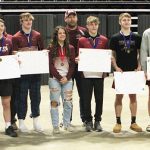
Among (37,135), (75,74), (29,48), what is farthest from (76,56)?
(37,135)

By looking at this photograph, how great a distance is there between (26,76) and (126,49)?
1.24m

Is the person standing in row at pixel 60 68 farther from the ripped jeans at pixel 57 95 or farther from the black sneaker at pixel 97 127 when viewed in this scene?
the black sneaker at pixel 97 127

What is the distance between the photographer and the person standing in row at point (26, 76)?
4977 mm

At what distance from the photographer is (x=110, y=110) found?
655 centimetres

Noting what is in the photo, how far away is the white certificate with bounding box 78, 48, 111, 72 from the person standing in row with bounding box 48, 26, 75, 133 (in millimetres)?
113

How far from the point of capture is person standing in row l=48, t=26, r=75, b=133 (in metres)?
4.96

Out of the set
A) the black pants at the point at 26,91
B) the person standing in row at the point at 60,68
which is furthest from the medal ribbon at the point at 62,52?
the black pants at the point at 26,91

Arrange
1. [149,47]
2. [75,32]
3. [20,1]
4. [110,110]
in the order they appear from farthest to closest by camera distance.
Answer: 1. [20,1]
2. [110,110]
3. [75,32]
4. [149,47]

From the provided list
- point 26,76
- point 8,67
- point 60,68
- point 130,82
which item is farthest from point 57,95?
point 130,82

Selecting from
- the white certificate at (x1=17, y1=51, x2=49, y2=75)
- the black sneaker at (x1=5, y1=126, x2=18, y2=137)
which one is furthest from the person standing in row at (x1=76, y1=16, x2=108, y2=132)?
the black sneaker at (x1=5, y1=126, x2=18, y2=137)

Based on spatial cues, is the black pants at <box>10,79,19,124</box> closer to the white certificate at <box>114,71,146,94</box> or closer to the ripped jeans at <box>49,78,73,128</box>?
the ripped jeans at <box>49,78,73,128</box>

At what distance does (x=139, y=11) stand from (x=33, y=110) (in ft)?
24.2

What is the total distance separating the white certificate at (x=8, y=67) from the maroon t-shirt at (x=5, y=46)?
2.6 inches

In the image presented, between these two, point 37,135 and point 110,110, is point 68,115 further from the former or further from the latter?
point 110,110
